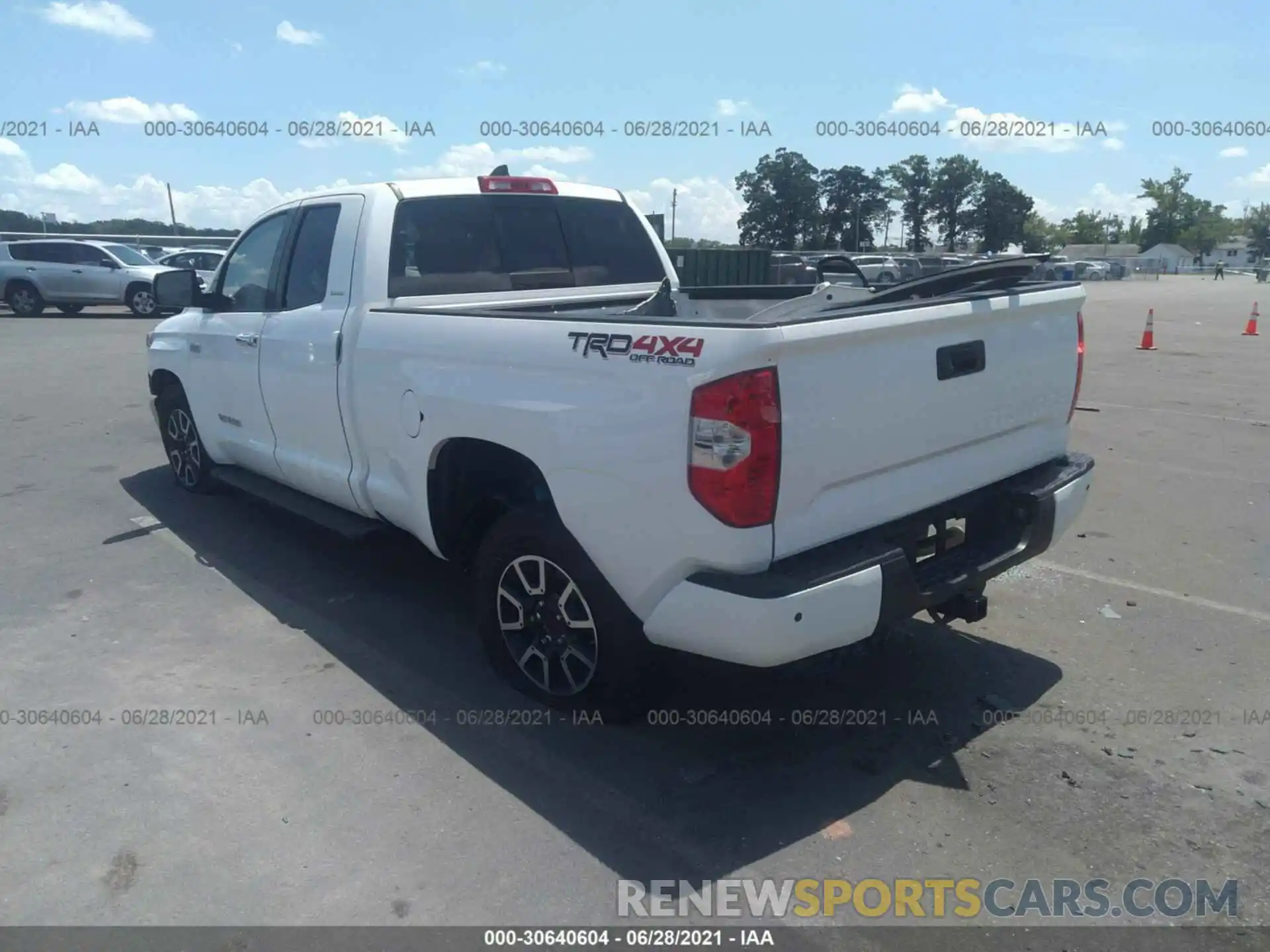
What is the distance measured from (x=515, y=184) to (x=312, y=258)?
1137 millimetres

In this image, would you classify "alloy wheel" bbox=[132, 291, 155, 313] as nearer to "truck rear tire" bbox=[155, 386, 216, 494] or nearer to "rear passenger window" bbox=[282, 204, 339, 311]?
"truck rear tire" bbox=[155, 386, 216, 494]

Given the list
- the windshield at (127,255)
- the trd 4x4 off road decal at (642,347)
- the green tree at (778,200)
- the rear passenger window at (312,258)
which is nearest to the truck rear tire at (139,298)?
the windshield at (127,255)

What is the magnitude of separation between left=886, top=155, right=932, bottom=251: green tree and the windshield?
5130 cm

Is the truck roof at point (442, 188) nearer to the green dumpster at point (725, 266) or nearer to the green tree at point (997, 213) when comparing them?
the green dumpster at point (725, 266)

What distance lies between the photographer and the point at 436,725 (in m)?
3.80

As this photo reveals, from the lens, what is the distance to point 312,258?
16.5 feet

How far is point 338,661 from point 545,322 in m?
1.96

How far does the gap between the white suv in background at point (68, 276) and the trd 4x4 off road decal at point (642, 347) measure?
21957 mm

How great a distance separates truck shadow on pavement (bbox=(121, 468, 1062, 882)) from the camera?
123 inches

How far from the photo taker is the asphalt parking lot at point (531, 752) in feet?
9.61

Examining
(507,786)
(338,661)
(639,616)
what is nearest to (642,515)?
(639,616)

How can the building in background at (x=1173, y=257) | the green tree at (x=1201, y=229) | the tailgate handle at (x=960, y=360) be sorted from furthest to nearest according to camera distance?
the green tree at (x=1201, y=229), the building in background at (x=1173, y=257), the tailgate handle at (x=960, y=360)

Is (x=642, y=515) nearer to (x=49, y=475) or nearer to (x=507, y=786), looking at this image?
(x=507, y=786)

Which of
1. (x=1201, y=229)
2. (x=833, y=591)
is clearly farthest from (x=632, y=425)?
(x=1201, y=229)
